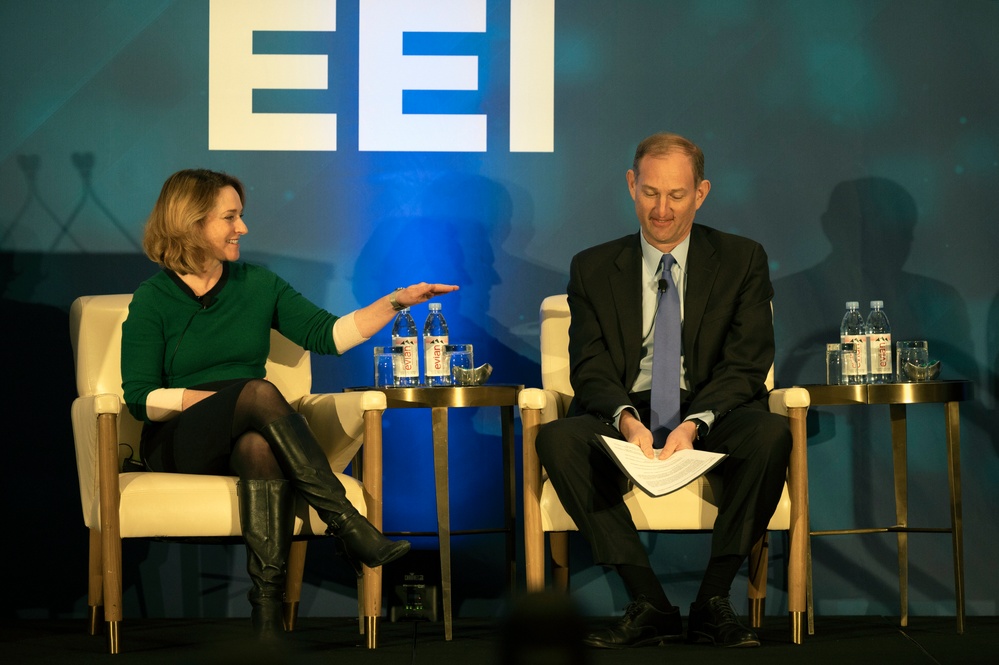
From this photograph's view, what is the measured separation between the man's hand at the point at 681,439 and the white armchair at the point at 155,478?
752mm

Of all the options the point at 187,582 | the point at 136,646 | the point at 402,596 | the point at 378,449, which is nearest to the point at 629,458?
the point at 378,449

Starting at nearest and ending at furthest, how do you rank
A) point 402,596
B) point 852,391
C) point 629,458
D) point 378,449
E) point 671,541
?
1. point 629,458
2. point 378,449
3. point 852,391
4. point 402,596
5. point 671,541

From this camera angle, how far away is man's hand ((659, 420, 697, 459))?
2.90 m

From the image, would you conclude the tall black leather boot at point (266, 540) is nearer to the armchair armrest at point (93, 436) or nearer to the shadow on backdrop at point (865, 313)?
the armchair armrest at point (93, 436)

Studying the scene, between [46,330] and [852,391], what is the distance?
259 cm

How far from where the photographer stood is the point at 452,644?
323cm

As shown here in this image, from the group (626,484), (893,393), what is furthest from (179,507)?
(893,393)

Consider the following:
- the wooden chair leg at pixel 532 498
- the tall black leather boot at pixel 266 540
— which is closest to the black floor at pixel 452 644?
the tall black leather boot at pixel 266 540

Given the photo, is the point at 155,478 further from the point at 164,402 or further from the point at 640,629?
the point at 640,629

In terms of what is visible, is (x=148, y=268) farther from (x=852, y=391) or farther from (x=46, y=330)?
(x=852, y=391)

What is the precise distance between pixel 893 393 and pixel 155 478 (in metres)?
2.01

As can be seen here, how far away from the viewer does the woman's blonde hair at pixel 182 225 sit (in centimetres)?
331

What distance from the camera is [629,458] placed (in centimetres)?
282

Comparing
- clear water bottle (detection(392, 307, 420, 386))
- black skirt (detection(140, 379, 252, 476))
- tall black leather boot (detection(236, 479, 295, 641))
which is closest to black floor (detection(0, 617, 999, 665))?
tall black leather boot (detection(236, 479, 295, 641))
